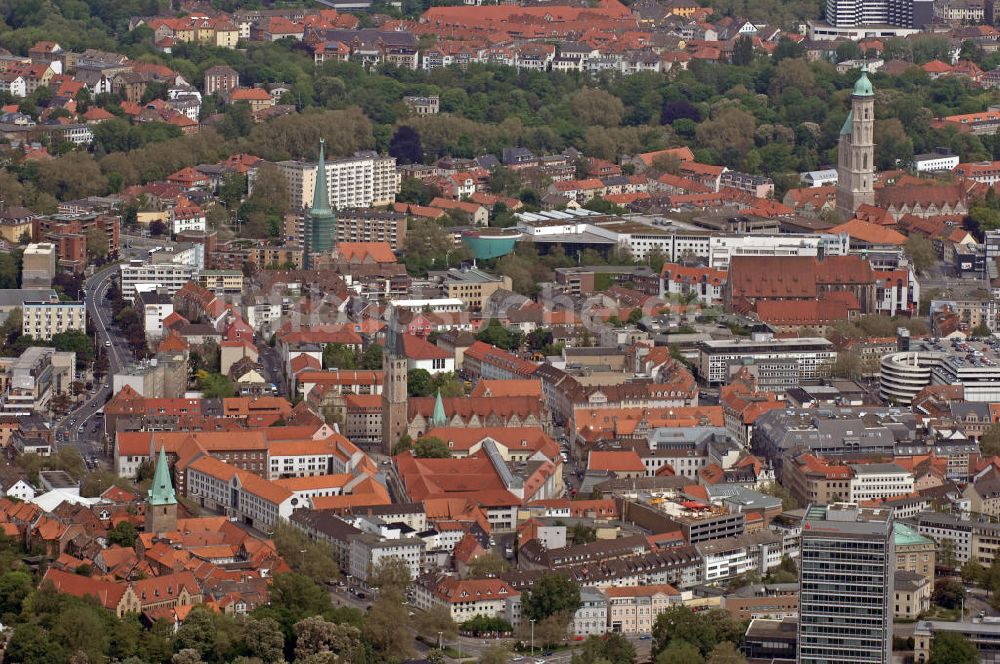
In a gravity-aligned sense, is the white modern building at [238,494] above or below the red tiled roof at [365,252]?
below

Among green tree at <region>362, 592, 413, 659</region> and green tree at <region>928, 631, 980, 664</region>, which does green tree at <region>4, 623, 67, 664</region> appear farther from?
green tree at <region>928, 631, 980, 664</region>

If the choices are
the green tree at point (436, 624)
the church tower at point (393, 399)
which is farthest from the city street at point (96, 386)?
the green tree at point (436, 624)

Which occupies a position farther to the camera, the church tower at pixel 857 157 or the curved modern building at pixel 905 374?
the church tower at pixel 857 157

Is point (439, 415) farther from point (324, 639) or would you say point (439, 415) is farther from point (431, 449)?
point (324, 639)

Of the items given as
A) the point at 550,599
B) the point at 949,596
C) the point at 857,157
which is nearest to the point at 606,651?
the point at 550,599

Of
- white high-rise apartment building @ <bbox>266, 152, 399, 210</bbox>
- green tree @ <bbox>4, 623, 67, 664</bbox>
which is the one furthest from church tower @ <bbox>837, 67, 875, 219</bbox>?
green tree @ <bbox>4, 623, 67, 664</bbox>

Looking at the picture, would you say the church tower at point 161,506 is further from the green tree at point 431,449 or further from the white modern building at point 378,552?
the green tree at point 431,449
